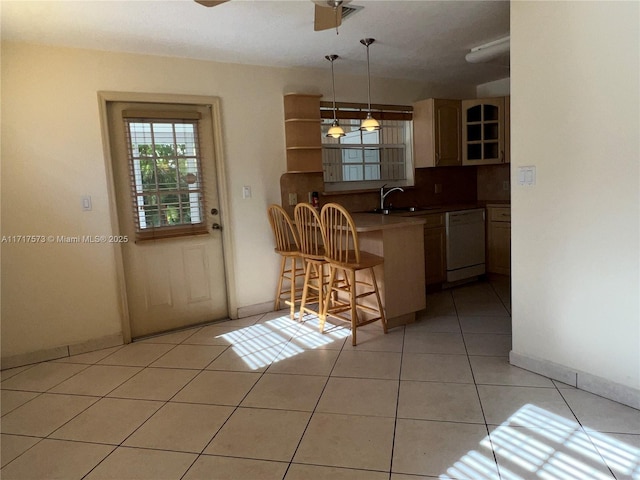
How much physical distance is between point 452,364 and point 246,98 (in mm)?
2731

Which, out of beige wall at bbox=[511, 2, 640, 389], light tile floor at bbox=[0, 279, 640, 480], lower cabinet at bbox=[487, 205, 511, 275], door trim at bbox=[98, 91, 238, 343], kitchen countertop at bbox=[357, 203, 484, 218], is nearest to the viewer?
light tile floor at bbox=[0, 279, 640, 480]

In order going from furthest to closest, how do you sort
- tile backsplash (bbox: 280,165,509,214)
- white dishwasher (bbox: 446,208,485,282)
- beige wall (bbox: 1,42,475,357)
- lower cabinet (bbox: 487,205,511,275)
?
1. lower cabinet (bbox: 487,205,511,275)
2. white dishwasher (bbox: 446,208,485,282)
3. tile backsplash (bbox: 280,165,509,214)
4. beige wall (bbox: 1,42,475,357)

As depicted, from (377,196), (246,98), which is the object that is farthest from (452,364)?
(246,98)

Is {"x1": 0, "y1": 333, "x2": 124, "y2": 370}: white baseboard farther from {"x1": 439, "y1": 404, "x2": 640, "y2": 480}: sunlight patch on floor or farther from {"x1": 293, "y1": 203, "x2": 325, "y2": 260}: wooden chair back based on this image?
{"x1": 439, "y1": 404, "x2": 640, "y2": 480}: sunlight patch on floor

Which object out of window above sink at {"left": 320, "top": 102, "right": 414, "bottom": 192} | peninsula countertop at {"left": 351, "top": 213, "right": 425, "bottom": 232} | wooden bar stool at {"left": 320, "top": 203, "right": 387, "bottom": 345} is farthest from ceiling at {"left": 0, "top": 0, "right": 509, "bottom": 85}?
peninsula countertop at {"left": 351, "top": 213, "right": 425, "bottom": 232}

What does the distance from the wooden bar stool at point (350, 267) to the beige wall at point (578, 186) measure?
1.01 m

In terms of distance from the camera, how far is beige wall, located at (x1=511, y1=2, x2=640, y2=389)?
207cm

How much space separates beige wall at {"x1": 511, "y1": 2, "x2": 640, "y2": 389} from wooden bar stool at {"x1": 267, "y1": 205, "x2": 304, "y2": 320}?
6.00ft

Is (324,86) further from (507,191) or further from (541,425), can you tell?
(541,425)

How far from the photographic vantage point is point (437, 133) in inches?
185

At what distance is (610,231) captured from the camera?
2158 mm

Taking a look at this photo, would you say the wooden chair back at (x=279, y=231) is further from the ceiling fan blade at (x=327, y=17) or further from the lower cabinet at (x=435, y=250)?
the ceiling fan blade at (x=327, y=17)

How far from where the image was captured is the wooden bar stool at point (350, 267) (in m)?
3.12

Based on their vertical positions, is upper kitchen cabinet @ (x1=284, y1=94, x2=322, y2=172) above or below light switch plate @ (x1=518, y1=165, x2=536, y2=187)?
above
